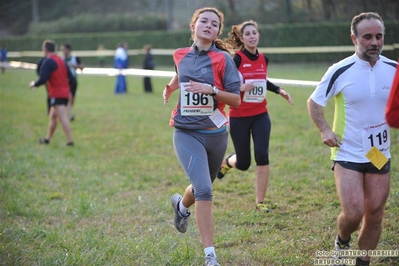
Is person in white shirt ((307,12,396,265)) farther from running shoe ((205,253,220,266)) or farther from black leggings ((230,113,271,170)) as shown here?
black leggings ((230,113,271,170))

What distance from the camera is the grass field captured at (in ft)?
17.5

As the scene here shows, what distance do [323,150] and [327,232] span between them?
4249 mm

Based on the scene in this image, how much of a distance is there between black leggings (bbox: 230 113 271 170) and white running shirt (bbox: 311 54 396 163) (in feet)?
7.42

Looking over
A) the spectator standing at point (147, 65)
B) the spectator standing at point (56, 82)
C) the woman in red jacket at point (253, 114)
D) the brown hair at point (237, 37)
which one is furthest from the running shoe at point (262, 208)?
the spectator standing at point (147, 65)

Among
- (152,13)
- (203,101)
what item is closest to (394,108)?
(203,101)

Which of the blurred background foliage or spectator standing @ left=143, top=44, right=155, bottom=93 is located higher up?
the blurred background foliage

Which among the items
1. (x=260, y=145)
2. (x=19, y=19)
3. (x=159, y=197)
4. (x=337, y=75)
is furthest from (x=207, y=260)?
(x=19, y=19)

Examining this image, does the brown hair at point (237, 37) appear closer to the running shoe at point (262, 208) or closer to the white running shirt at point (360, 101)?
the running shoe at point (262, 208)

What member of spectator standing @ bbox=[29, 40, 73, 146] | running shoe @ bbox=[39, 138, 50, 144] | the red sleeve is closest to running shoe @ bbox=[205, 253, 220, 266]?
the red sleeve

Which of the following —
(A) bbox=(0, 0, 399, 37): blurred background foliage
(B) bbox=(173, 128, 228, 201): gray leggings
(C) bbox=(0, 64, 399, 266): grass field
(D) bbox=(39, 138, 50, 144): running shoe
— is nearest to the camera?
(B) bbox=(173, 128, 228, 201): gray leggings

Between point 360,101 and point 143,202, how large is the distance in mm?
4063

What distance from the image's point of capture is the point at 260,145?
6609 millimetres

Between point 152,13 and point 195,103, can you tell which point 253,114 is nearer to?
point 195,103

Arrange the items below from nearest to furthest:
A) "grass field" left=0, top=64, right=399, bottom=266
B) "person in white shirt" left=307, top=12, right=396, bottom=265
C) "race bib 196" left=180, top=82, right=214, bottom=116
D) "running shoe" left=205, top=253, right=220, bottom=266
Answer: "person in white shirt" left=307, top=12, right=396, bottom=265
"running shoe" left=205, top=253, right=220, bottom=266
"race bib 196" left=180, top=82, right=214, bottom=116
"grass field" left=0, top=64, right=399, bottom=266
